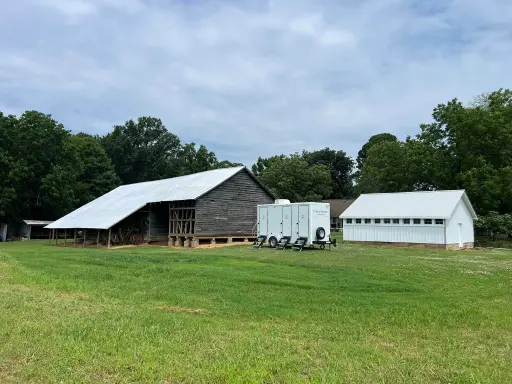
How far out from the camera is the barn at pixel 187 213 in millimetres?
34000

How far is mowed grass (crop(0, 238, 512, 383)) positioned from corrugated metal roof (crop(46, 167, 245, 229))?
767 inches

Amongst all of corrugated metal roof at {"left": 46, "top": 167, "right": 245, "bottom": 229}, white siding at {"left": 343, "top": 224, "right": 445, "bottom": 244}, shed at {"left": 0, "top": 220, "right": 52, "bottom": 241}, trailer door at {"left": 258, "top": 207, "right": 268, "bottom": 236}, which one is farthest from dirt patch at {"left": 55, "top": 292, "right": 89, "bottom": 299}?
shed at {"left": 0, "top": 220, "right": 52, "bottom": 241}

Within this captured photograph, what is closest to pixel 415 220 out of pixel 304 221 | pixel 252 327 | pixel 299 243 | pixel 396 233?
pixel 396 233

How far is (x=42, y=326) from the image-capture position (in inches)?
304

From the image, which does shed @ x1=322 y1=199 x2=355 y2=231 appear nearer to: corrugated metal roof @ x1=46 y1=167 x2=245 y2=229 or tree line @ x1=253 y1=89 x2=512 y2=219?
tree line @ x1=253 y1=89 x2=512 y2=219

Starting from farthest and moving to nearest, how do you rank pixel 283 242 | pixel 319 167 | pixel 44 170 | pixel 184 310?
1. pixel 319 167
2. pixel 44 170
3. pixel 283 242
4. pixel 184 310

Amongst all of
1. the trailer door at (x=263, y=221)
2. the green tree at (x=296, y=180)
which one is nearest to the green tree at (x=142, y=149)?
the green tree at (x=296, y=180)

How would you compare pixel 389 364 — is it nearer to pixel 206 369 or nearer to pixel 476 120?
pixel 206 369

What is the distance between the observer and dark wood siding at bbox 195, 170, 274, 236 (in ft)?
111

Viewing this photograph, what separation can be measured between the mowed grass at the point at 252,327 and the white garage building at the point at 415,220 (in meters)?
17.9

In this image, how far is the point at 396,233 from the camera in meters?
34.6

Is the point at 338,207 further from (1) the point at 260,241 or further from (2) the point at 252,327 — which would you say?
(2) the point at 252,327

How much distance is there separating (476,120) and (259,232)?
82.6ft

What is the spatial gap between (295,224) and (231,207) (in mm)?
7997
